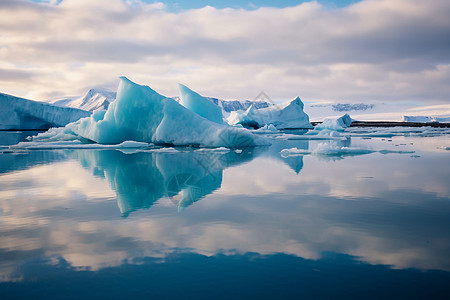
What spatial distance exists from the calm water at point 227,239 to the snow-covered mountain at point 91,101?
207ft

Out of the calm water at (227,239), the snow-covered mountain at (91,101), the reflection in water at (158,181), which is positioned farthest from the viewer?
the snow-covered mountain at (91,101)

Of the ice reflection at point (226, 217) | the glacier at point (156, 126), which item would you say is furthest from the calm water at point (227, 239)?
the glacier at point (156, 126)

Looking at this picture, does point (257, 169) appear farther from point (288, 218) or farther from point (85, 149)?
point (85, 149)

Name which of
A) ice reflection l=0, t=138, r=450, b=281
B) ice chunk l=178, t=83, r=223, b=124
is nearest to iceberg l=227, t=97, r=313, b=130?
ice chunk l=178, t=83, r=223, b=124

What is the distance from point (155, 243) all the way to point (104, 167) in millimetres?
4739

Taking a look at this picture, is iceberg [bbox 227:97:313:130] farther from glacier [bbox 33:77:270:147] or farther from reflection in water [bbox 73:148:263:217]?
reflection in water [bbox 73:148:263:217]

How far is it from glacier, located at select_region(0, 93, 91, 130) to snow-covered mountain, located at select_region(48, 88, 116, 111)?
1303 inches

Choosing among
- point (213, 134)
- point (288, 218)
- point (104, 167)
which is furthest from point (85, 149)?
point (288, 218)

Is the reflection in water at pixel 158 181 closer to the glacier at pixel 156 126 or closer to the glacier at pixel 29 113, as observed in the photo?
the glacier at pixel 156 126

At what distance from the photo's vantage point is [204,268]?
2016mm

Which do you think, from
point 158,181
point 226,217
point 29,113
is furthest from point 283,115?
point 226,217

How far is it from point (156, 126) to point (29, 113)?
21.6 metres

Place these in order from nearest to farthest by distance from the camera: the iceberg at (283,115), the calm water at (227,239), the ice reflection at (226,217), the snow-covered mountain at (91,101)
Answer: the calm water at (227,239)
the ice reflection at (226,217)
the iceberg at (283,115)
the snow-covered mountain at (91,101)

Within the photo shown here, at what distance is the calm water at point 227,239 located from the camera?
1.82 m
